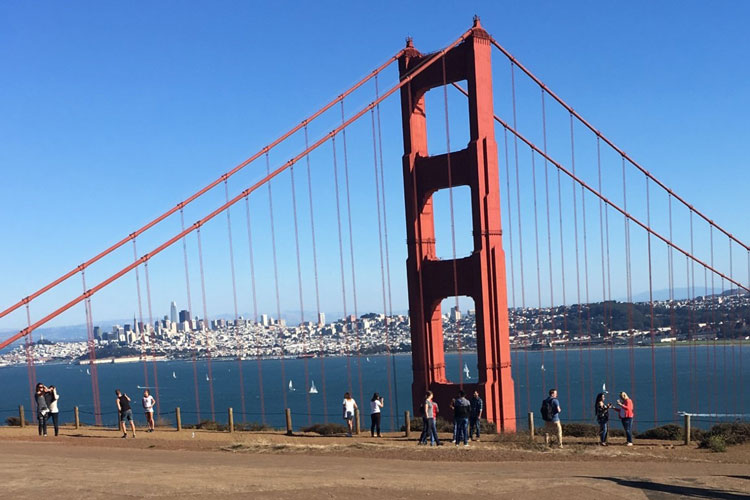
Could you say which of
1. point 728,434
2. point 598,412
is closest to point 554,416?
point 598,412

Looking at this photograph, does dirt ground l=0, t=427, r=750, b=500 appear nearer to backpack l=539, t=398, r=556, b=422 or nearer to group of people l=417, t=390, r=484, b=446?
group of people l=417, t=390, r=484, b=446

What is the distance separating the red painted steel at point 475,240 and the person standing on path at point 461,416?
24.7 feet

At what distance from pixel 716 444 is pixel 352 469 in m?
8.93

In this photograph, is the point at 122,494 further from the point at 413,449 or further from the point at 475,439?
the point at 475,439

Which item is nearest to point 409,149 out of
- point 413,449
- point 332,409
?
point 413,449

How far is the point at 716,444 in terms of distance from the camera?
1952 cm

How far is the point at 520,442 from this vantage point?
67.7 ft

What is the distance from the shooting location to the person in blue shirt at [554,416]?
19281 millimetres

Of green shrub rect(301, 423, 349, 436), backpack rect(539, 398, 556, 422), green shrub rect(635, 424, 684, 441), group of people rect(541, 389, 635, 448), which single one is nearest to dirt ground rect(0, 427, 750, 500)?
group of people rect(541, 389, 635, 448)

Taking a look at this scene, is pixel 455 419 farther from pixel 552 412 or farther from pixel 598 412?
pixel 598 412

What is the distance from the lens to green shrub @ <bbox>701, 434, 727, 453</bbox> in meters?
19.5

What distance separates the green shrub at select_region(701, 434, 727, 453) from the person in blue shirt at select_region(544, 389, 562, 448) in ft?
11.4

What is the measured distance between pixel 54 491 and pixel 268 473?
3623 millimetres

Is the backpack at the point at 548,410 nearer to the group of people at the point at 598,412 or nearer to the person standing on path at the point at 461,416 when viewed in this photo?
the group of people at the point at 598,412
